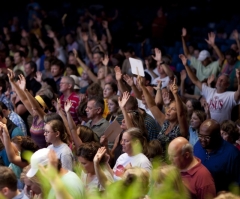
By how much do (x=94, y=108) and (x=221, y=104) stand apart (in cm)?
190

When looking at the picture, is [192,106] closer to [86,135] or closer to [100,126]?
[100,126]

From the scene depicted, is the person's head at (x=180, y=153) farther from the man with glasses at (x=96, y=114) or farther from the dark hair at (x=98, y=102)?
the dark hair at (x=98, y=102)

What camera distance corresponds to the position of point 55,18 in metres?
16.1

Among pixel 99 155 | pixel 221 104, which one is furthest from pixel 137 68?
pixel 99 155

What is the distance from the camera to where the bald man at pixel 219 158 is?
5.34 metres

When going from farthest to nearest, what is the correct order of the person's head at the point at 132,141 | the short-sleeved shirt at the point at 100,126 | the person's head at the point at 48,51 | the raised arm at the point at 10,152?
the person's head at the point at 48,51 → the short-sleeved shirt at the point at 100,126 → the raised arm at the point at 10,152 → the person's head at the point at 132,141

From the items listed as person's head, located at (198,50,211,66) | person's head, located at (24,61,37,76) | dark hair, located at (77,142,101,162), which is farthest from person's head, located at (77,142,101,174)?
person's head, located at (198,50,211,66)

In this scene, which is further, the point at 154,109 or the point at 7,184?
the point at 154,109

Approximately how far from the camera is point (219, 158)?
5379 millimetres

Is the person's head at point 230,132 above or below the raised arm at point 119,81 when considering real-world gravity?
below

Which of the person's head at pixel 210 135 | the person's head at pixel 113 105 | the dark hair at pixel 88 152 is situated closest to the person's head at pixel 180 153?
the person's head at pixel 210 135

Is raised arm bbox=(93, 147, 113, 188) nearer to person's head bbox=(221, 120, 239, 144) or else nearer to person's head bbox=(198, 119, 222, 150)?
person's head bbox=(198, 119, 222, 150)

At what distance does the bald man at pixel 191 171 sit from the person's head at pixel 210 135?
40 centimetres

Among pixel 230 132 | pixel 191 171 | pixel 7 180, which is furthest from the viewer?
pixel 230 132
